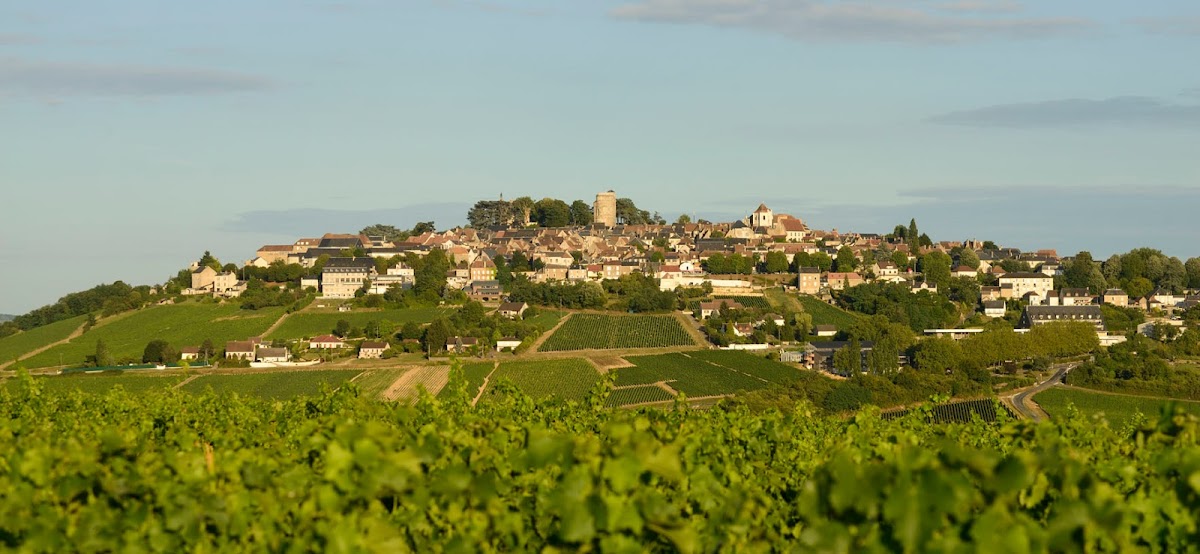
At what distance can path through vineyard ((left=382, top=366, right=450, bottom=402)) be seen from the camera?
5709 cm

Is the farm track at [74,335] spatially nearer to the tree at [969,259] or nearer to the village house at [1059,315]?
the village house at [1059,315]

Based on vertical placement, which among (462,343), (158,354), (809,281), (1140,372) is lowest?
(1140,372)

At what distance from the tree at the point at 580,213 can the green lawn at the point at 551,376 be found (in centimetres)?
6483

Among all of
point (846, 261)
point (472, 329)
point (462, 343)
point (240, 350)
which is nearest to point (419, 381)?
point (462, 343)

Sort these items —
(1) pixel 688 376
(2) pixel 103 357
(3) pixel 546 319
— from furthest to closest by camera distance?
(3) pixel 546 319, (2) pixel 103 357, (1) pixel 688 376

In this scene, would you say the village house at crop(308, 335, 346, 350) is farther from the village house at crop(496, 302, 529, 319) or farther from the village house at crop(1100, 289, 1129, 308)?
the village house at crop(1100, 289, 1129, 308)

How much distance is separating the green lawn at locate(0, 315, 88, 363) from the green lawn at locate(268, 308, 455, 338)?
13729 mm

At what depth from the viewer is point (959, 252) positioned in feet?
344

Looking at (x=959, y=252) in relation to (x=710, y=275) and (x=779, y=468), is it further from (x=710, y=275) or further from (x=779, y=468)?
(x=779, y=468)

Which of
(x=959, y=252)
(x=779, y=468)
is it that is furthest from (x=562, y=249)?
(x=779, y=468)

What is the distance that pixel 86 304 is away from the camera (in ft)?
294

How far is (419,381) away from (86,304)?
3896cm

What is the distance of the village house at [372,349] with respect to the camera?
222ft

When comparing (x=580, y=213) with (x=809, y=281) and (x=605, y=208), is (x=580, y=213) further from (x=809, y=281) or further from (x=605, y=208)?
(x=809, y=281)
